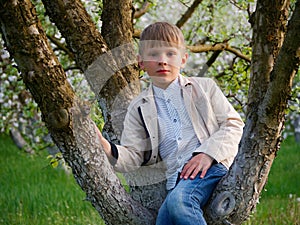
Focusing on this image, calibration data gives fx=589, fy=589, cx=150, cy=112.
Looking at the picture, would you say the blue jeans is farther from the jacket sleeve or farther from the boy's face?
the boy's face

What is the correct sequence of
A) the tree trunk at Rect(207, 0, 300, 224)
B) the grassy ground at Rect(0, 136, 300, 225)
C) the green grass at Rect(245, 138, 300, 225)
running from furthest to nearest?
the grassy ground at Rect(0, 136, 300, 225) → the green grass at Rect(245, 138, 300, 225) → the tree trunk at Rect(207, 0, 300, 224)

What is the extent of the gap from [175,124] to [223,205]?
1.54ft

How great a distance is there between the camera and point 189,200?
2406mm

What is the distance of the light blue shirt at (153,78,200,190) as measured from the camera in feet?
8.77

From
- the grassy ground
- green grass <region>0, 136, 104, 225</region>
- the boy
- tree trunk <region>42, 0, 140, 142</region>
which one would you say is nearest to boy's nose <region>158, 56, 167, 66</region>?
the boy

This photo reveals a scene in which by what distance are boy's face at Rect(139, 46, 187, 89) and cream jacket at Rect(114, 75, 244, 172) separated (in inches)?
2.7

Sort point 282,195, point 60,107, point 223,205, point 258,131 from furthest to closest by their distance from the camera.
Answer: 1. point 282,195
2. point 223,205
3. point 258,131
4. point 60,107

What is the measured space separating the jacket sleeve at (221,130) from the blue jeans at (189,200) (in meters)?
0.09

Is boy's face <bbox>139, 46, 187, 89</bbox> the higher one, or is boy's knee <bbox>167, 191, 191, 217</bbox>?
boy's face <bbox>139, 46, 187, 89</bbox>

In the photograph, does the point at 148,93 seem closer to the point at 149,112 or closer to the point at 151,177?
the point at 149,112

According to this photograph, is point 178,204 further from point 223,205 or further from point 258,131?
point 258,131

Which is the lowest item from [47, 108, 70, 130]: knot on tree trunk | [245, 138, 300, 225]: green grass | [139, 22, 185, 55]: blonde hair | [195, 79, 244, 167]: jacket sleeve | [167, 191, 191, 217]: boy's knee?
[245, 138, 300, 225]: green grass

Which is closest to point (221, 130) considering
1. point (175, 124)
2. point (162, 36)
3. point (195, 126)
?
point (195, 126)

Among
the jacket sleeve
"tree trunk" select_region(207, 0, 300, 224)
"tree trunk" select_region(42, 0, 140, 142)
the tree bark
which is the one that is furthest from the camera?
"tree trunk" select_region(42, 0, 140, 142)
